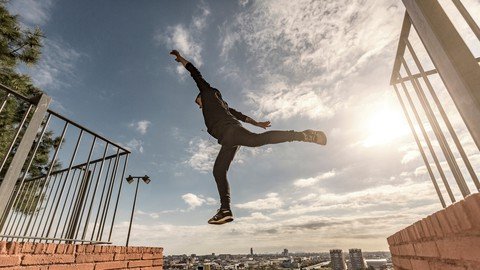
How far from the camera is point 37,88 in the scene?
359 inches

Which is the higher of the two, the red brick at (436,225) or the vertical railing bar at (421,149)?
the vertical railing bar at (421,149)

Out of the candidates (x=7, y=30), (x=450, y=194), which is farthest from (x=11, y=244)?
(x=7, y=30)

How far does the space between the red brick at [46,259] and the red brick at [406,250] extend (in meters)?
2.87

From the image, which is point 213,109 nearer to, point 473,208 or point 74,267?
point 74,267

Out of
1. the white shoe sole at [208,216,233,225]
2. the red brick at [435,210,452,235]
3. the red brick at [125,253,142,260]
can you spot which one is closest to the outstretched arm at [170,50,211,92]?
the white shoe sole at [208,216,233,225]

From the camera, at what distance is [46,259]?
2.21 meters

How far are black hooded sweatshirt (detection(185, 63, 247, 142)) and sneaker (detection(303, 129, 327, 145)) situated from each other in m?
0.83

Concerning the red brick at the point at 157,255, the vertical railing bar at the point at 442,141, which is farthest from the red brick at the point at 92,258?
the vertical railing bar at the point at 442,141

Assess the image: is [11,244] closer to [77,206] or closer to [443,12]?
[77,206]

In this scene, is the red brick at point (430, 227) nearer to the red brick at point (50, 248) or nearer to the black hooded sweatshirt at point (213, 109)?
the black hooded sweatshirt at point (213, 109)

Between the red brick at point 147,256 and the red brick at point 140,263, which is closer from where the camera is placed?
the red brick at point 140,263

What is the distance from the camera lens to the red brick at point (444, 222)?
1110 millimetres

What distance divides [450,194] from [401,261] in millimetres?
787

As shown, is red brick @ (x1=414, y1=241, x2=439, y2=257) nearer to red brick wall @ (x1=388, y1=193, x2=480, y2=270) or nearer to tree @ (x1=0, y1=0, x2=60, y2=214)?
red brick wall @ (x1=388, y1=193, x2=480, y2=270)
